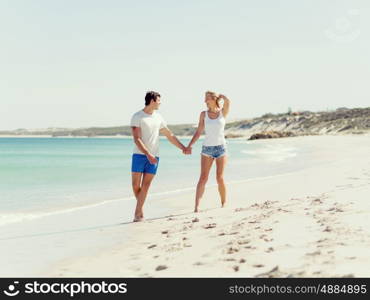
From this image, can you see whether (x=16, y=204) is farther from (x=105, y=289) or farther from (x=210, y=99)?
(x=105, y=289)

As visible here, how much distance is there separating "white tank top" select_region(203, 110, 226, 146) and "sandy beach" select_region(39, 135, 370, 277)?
108 centimetres

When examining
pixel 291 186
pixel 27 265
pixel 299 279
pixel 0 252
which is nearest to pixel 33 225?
pixel 0 252

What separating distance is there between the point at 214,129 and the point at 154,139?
103 centimetres

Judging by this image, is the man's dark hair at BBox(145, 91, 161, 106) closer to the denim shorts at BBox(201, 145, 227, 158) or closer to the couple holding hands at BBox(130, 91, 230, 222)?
the couple holding hands at BBox(130, 91, 230, 222)

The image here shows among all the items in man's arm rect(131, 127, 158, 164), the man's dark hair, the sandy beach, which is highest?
the man's dark hair

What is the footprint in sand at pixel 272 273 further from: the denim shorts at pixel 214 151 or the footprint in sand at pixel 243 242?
the denim shorts at pixel 214 151

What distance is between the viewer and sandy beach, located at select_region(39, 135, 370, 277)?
4211 millimetres

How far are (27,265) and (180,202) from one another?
4.72 metres

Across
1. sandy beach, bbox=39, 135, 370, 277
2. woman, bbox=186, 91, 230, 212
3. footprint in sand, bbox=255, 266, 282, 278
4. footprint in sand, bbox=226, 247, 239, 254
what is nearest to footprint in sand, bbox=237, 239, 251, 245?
sandy beach, bbox=39, 135, 370, 277

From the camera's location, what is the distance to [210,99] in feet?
25.4

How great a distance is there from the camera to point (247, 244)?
16.4 feet

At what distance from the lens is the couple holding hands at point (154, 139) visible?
288 inches

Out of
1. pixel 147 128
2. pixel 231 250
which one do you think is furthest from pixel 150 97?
pixel 231 250

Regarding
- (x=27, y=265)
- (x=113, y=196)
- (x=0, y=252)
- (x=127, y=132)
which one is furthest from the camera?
(x=127, y=132)
